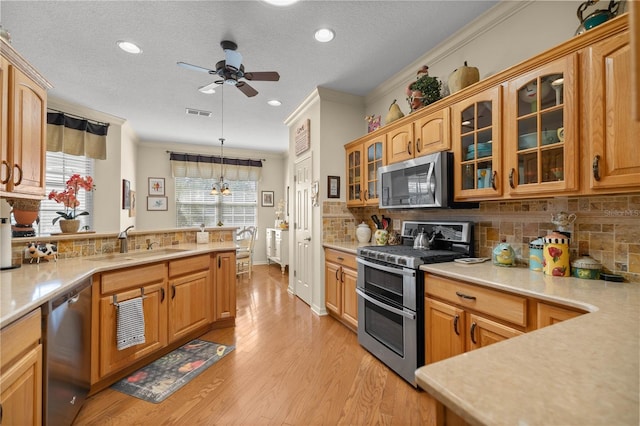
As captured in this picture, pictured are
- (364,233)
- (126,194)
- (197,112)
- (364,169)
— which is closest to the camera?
(364,169)

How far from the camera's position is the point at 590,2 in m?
1.55

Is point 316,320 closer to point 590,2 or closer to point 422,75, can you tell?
point 422,75

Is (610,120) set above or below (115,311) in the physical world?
above

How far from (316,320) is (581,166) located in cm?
274

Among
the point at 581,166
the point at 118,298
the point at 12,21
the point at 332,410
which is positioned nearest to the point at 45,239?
the point at 118,298

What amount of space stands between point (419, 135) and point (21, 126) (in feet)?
9.21

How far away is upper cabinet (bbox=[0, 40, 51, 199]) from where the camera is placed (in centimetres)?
161

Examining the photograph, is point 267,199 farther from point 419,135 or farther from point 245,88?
point 419,135

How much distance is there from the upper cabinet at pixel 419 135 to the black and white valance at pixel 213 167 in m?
4.38

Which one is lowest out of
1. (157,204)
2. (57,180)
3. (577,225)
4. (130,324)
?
(130,324)

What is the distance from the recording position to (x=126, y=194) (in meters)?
4.82

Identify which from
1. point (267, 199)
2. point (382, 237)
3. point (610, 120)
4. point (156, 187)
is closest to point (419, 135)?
point (382, 237)

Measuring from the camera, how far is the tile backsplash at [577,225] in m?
1.53

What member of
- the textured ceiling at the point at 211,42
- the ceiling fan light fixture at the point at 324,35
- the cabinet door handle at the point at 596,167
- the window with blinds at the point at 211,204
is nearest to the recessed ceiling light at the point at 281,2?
the textured ceiling at the point at 211,42
